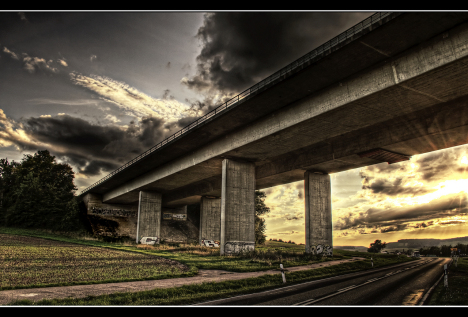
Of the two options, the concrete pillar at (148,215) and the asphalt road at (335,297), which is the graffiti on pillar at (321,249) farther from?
the concrete pillar at (148,215)

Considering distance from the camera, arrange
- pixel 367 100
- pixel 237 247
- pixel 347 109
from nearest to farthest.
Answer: pixel 367 100 → pixel 347 109 → pixel 237 247

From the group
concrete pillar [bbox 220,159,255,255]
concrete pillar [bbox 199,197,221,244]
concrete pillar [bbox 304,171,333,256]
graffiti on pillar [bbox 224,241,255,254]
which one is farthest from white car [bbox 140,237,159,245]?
concrete pillar [bbox 304,171,333,256]

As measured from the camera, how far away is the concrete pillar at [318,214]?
36156 millimetres

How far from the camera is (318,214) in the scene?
3716 cm

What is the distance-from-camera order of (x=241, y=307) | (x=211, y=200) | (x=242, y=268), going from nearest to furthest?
(x=241, y=307) < (x=242, y=268) < (x=211, y=200)

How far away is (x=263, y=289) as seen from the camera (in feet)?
44.3

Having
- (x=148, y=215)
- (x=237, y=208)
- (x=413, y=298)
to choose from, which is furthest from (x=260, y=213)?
(x=413, y=298)

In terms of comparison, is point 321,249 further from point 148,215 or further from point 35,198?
point 35,198

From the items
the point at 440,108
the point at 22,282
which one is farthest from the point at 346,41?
the point at 22,282

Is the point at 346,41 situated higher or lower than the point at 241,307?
higher

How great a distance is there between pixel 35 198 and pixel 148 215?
28.8 m

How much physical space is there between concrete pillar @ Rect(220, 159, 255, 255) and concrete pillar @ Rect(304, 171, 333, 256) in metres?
7.19
